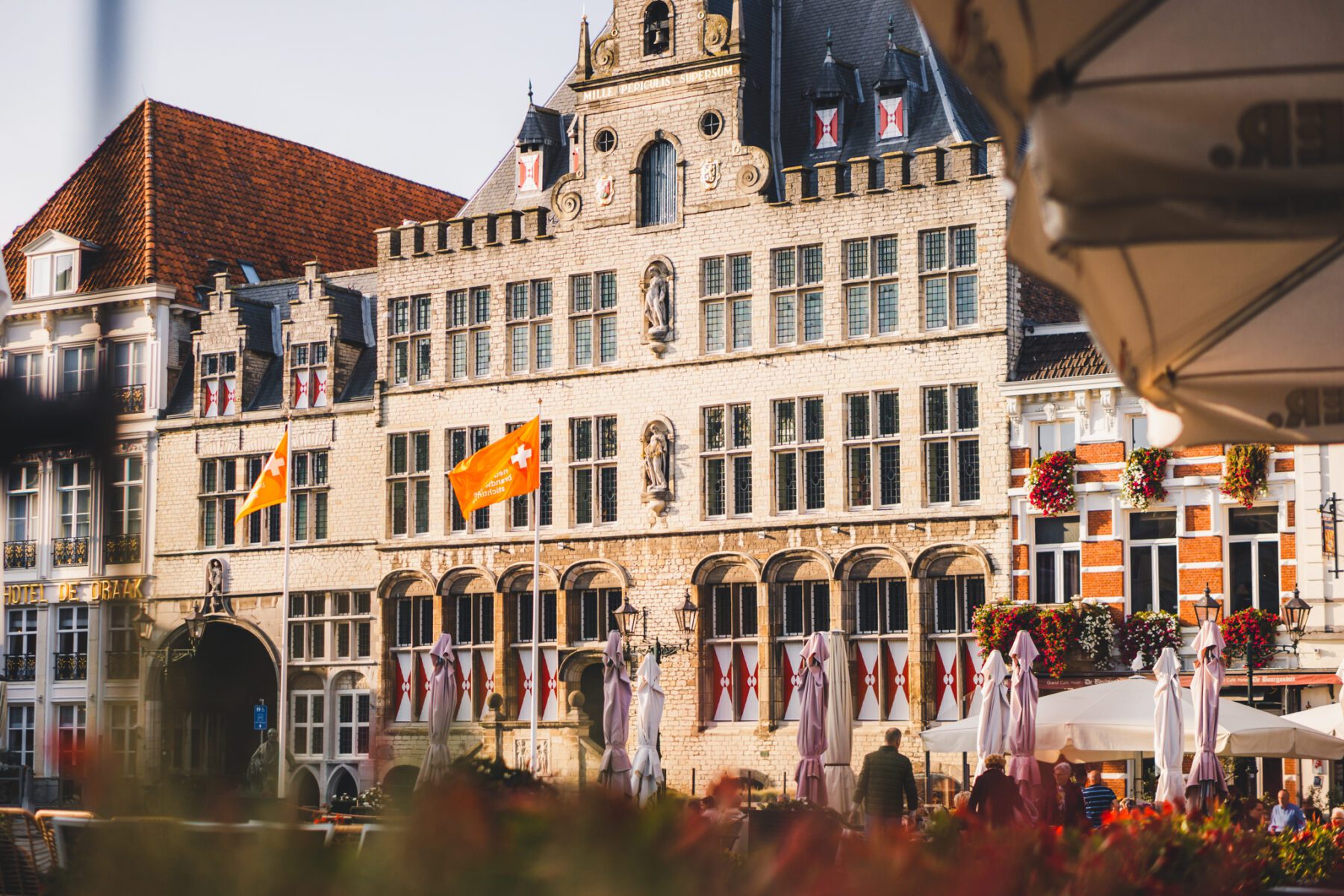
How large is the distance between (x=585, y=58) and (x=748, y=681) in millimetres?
11819

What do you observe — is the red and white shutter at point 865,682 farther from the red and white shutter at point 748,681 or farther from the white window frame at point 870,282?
the white window frame at point 870,282

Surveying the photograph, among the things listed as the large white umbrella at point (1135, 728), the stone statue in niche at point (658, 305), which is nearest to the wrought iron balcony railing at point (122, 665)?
the large white umbrella at point (1135, 728)

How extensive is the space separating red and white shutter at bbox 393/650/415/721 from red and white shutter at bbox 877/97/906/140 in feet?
43.0

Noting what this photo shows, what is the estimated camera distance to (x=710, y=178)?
1373 inches

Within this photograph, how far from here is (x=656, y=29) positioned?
35.7 metres

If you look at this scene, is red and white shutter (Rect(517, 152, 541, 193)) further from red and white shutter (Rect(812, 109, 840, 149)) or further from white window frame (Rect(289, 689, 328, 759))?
white window frame (Rect(289, 689, 328, 759))

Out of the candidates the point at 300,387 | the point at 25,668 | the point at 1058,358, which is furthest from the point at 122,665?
the point at 25,668

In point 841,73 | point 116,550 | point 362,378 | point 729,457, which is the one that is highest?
point 841,73

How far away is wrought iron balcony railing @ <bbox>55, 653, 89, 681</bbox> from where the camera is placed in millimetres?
39656

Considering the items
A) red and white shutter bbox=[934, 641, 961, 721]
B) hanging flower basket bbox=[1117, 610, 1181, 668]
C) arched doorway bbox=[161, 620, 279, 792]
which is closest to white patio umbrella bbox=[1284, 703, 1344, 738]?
hanging flower basket bbox=[1117, 610, 1181, 668]

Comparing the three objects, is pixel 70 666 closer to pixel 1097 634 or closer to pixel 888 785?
pixel 1097 634

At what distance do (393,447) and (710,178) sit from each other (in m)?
8.26

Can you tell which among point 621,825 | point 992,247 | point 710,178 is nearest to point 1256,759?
point 992,247

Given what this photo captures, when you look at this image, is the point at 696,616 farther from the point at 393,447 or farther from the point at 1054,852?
the point at 1054,852
